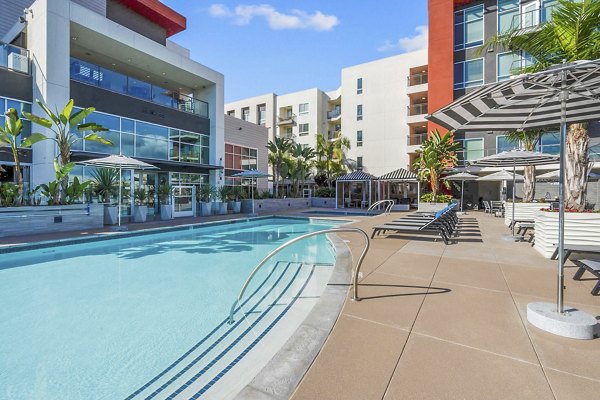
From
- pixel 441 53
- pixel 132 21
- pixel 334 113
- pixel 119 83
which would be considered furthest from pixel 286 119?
pixel 119 83

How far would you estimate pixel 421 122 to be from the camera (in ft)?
90.1

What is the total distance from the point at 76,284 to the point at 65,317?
71.1 inches

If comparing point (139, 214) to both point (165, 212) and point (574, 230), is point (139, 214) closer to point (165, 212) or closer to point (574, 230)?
point (165, 212)

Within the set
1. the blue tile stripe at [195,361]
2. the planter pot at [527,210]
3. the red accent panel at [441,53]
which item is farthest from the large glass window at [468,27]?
the blue tile stripe at [195,361]

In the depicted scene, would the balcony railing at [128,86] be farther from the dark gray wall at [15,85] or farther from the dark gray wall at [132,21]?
the dark gray wall at [132,21]

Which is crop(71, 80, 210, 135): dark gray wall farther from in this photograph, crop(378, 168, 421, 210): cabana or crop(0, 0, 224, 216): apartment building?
crop(378, 168, 421, 210): cabana

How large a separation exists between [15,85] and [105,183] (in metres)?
5.22

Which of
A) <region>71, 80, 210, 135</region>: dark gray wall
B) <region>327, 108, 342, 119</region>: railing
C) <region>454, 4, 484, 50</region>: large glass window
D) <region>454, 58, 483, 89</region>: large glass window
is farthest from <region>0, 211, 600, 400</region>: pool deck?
<region>327, 108, 342, 119</region>: railing

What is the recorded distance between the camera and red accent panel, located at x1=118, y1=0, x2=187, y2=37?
66.7 feet

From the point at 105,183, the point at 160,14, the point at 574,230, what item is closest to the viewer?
the point at 574,230

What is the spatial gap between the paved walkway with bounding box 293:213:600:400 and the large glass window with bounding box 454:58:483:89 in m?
23.2

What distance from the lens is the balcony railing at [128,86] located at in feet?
48.3

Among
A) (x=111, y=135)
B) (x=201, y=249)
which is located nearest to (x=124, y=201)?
(x=111, y=135)

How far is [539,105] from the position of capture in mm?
3982
